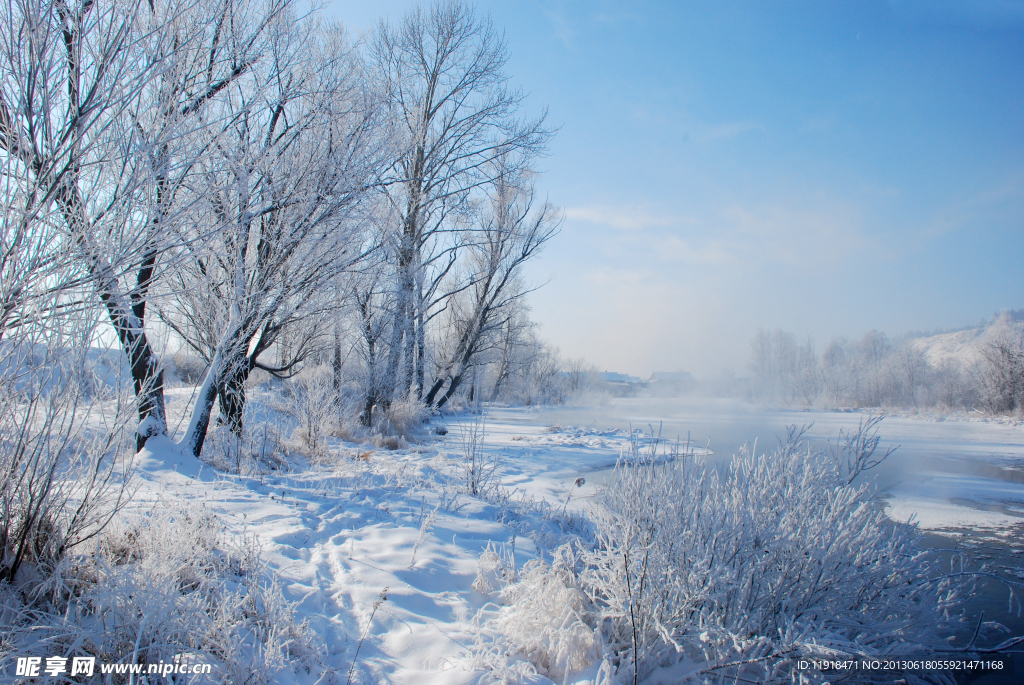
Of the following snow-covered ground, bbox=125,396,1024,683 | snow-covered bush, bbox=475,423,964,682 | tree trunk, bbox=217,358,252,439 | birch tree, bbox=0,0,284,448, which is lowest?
snow-covered ground, bbox=125,396,1024,683

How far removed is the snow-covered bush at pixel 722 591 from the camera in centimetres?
246

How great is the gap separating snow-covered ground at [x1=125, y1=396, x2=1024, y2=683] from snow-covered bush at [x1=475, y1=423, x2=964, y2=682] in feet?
1.43

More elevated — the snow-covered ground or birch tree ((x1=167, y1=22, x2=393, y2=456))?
birch tree ((x1=167, y1=22, x2=393, y2=456))

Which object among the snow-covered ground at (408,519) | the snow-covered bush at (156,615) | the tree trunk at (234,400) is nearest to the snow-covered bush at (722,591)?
the snow-covered ground at (408,519)

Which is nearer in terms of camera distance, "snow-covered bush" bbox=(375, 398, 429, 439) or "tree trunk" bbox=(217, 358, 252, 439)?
"tree trunk" bbox=(217, 358, 252, 439)

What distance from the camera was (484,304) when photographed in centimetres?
1625

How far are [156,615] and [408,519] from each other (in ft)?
8.58

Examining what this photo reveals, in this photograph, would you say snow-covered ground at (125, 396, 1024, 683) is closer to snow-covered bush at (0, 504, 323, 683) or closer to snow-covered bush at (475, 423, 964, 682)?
snow-covered bush at (0, 504, 323, 683)

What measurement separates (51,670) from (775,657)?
10.2 feet

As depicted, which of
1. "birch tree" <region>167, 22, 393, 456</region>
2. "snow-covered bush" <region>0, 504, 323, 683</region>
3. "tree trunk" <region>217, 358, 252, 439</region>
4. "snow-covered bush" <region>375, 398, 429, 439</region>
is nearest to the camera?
"snow-covered bush" <region>0, 504, 323, 683</region>

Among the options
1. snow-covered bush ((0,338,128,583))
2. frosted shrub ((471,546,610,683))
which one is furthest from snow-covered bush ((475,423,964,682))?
snow-covered bush ((0,338,128,583))

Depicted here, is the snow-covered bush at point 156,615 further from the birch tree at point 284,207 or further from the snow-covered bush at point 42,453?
the birch tree at point 284,207

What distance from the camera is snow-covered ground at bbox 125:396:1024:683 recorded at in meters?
2.60

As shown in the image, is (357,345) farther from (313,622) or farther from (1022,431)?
(1022,431)
